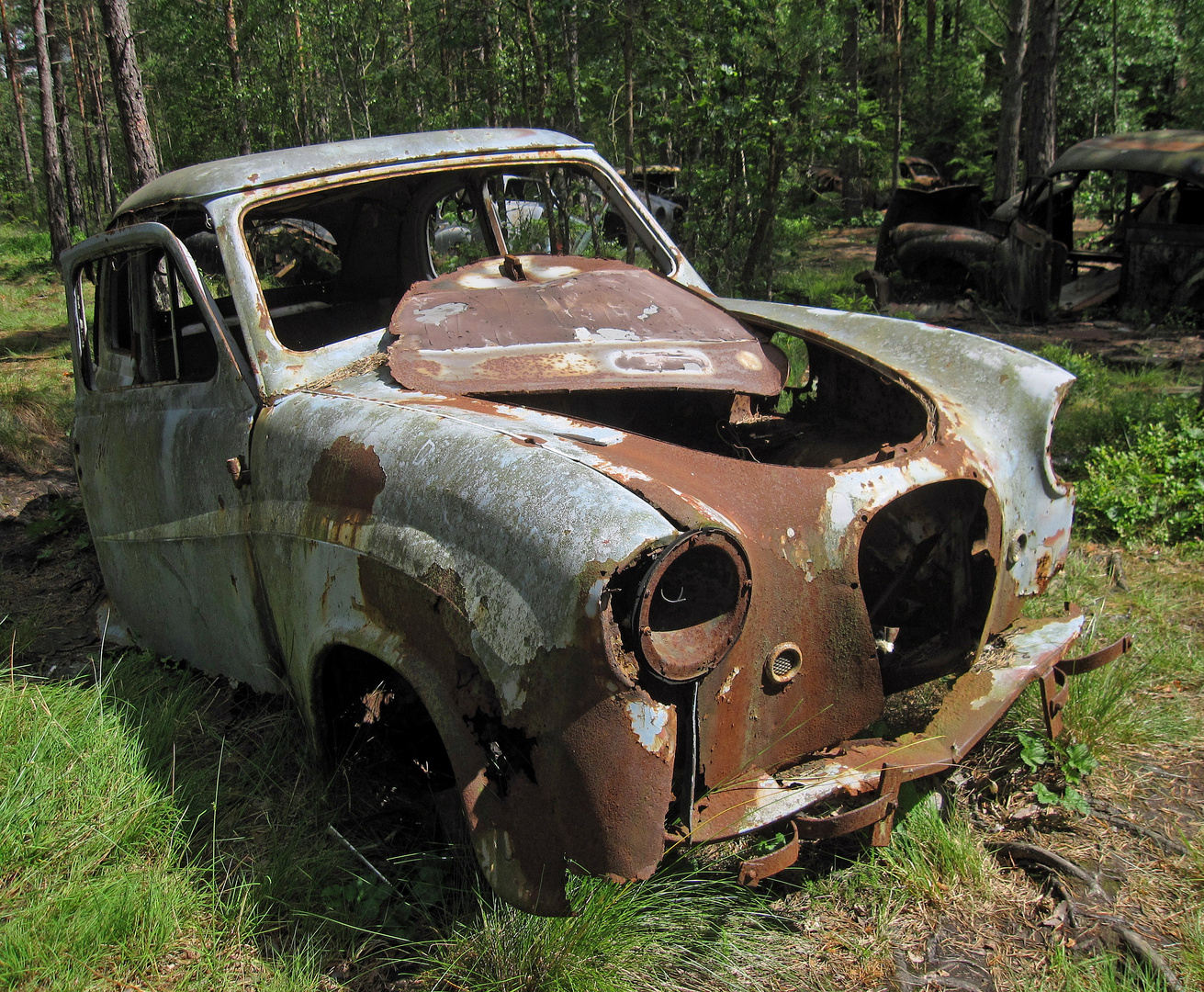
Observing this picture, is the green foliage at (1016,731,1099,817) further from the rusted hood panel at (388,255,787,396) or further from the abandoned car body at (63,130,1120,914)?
the rusted hood panel at (388,255,787,396)

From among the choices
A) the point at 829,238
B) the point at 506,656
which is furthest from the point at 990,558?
the point at 829,238

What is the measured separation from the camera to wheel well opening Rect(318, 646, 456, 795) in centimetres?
216

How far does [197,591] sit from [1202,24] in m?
17.6

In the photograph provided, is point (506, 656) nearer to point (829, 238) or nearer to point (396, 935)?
point (396, 935)

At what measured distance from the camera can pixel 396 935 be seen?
195 cm

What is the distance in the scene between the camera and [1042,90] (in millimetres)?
10844

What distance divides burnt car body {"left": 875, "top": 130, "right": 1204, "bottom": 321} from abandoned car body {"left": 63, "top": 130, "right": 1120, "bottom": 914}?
6.04 metres

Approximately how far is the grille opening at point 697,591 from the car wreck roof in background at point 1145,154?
761 centimetres

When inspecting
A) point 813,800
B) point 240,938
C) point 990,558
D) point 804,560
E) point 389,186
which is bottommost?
point 240,938

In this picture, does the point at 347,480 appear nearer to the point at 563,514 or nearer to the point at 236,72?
the point at 563,514

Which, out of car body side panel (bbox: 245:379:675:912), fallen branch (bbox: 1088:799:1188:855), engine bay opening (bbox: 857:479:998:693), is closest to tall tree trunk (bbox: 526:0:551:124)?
engine bay opening (bbox: 857:479:998:693)

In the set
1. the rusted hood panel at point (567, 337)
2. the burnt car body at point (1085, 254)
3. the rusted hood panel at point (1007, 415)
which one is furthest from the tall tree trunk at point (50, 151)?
the rusted hood panel at point (1007, 415)

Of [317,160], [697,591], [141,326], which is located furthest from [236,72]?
[697,591]

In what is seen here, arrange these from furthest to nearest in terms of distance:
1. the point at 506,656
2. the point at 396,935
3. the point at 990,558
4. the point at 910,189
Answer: the point at 910,189
the point at 990,558
the point at 396,935
the point at 506,656
